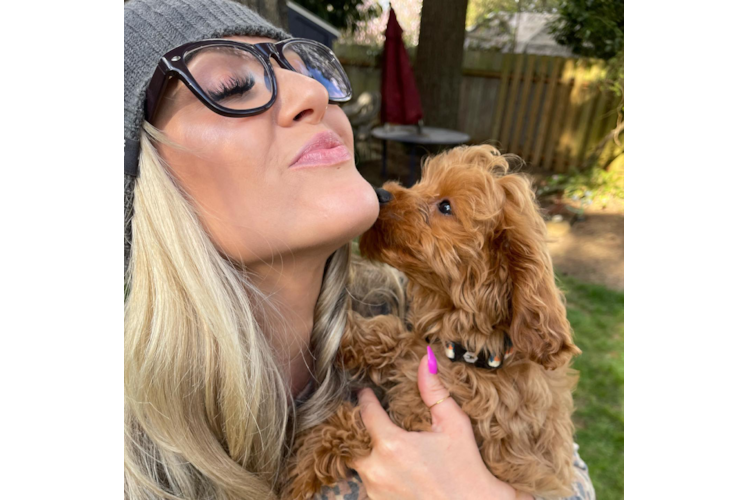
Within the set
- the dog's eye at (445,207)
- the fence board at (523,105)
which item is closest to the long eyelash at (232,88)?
the dog's eye at (445,207)

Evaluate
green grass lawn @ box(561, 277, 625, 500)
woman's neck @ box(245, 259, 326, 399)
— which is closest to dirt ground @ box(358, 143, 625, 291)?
green grass lawn @ box(561, 277, 625, 500)

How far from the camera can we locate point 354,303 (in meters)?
2.33

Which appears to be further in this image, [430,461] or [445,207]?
[445,207]

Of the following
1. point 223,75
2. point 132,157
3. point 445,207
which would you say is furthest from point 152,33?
point 445,207

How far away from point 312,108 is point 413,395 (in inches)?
49.9

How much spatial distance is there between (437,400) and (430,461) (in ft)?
0.95

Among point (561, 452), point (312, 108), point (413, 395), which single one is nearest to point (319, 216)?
point (312, 108)

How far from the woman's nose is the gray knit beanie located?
26cm

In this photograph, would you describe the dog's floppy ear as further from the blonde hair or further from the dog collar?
the blonde hair

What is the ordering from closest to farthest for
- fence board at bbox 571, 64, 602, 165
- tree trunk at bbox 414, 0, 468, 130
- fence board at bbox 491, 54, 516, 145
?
tree trunk at bbox 414, 0, 468, 130
fence board at bbox 571, 64, 602, 165
fence board at bbox 491, 54, 516, 145

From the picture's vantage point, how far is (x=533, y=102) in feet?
30.2

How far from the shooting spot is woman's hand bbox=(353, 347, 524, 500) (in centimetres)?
162

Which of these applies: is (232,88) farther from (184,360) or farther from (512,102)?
(512,102)
